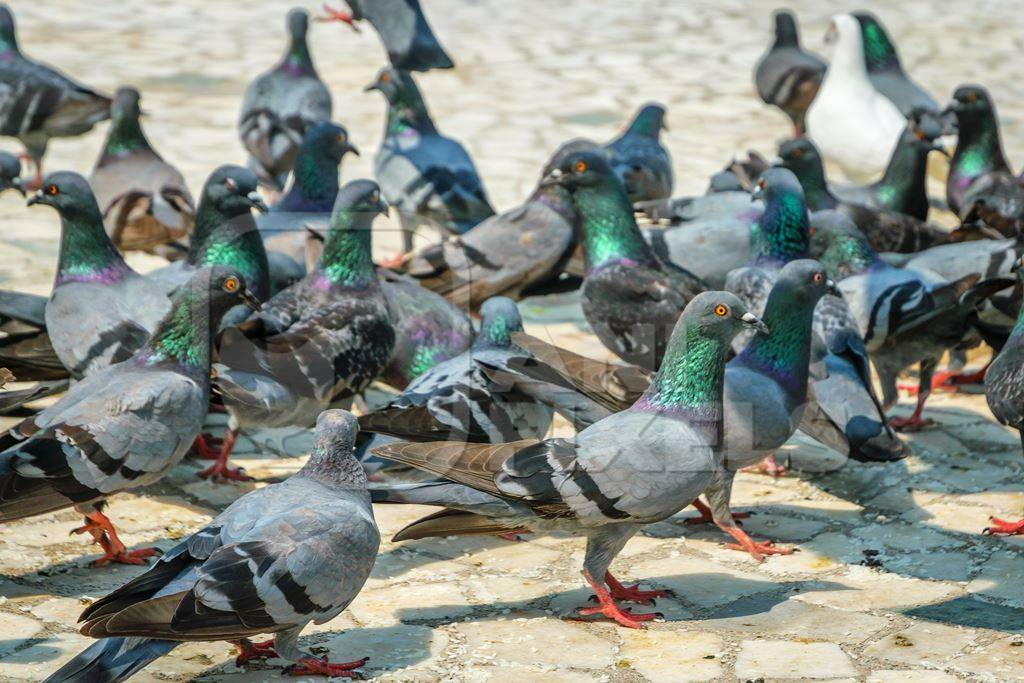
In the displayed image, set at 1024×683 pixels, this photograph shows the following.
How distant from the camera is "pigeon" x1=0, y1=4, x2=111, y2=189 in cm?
1052

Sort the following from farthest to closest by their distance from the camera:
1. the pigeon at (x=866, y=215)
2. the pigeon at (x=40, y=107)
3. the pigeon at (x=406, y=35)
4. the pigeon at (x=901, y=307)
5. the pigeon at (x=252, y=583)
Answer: the pigeon at (x=40, y=107) → the pigeon at (x=406, y=35) → the pigeon at (x=866, y=215) → the pigeon at (x=901, y=307) → the pigeon at (x=252, y=583)

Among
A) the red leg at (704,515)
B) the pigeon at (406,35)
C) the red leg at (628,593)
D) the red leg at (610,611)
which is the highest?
the pigeon at (406,35)

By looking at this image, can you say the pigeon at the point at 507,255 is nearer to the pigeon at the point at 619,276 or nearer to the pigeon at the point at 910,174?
the pigeon at the point at 619,276

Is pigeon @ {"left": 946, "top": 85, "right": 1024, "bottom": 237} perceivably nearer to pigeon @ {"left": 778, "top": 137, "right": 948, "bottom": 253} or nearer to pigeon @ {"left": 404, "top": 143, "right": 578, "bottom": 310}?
pigeon @ {"left": 778, "top": 137, "right": 948, "bottom": 253}

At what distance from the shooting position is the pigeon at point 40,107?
1052 cm

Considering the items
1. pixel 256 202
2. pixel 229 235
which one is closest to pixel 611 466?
pixel 229 235

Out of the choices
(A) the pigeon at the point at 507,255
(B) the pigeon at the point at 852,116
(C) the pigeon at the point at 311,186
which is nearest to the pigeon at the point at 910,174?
(B) the pigeon at the point at 852,116

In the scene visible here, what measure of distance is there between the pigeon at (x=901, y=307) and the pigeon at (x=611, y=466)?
1951mm

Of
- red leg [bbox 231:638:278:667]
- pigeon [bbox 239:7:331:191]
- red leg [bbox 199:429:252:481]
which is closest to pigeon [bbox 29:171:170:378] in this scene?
red leg [bbox 199:429:252:481]

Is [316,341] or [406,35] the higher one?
[406,35]

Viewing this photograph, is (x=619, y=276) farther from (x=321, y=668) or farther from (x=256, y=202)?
(x=321, y=668)

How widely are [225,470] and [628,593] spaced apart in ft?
6.72

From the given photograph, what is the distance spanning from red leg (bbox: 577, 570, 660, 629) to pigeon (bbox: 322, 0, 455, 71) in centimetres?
530

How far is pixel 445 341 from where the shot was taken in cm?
684
